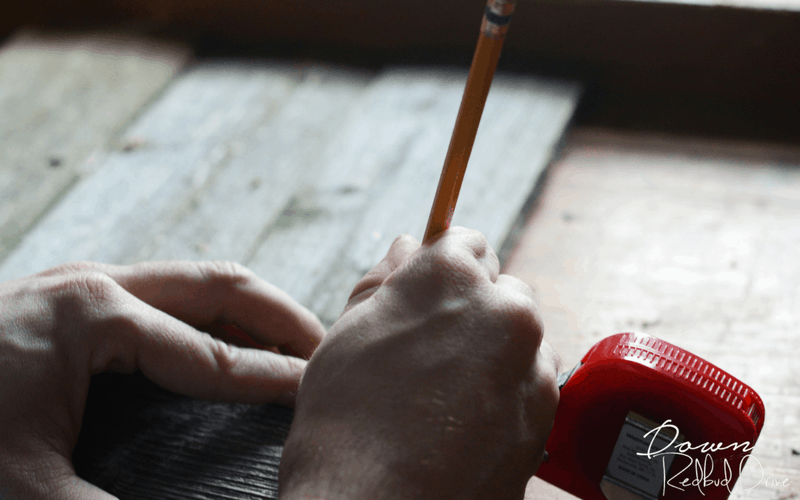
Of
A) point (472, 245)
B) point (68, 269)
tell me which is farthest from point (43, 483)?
point (472, 245)

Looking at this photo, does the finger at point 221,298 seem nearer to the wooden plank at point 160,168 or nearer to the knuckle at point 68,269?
the knuckle at point 68,269

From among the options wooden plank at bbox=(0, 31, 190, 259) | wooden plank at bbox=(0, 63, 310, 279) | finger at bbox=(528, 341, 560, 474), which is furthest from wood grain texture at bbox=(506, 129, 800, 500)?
wooden plank at bbox=(0, 31, 190, 259)

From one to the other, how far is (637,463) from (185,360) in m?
0.39

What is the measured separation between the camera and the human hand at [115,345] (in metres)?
0.53

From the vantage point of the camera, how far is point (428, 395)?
17.2 inches

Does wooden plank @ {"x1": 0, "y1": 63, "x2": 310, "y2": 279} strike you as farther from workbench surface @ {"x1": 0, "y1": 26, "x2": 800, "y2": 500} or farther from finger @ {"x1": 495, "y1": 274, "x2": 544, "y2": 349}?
finger @ {"x1": 495, "y1": 274, "x2": 544, "y2": 349}

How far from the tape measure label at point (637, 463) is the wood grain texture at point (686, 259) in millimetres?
75

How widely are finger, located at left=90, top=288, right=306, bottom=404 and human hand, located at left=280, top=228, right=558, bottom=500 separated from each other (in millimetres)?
141

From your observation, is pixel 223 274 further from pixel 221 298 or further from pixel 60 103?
pixel 60 103

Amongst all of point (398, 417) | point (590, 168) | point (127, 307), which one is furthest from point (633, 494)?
point (590, 168)

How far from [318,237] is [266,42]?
0.57m

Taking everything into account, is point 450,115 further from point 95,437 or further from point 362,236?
point 95,437

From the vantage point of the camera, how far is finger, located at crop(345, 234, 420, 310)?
53 centimetres

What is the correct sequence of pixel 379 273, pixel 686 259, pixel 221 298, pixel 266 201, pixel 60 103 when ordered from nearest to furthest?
1. pixel 379 273
2. pixel 221 298
3. pixel 686 259
4. pixel 266 201
5. pixel 60 103
